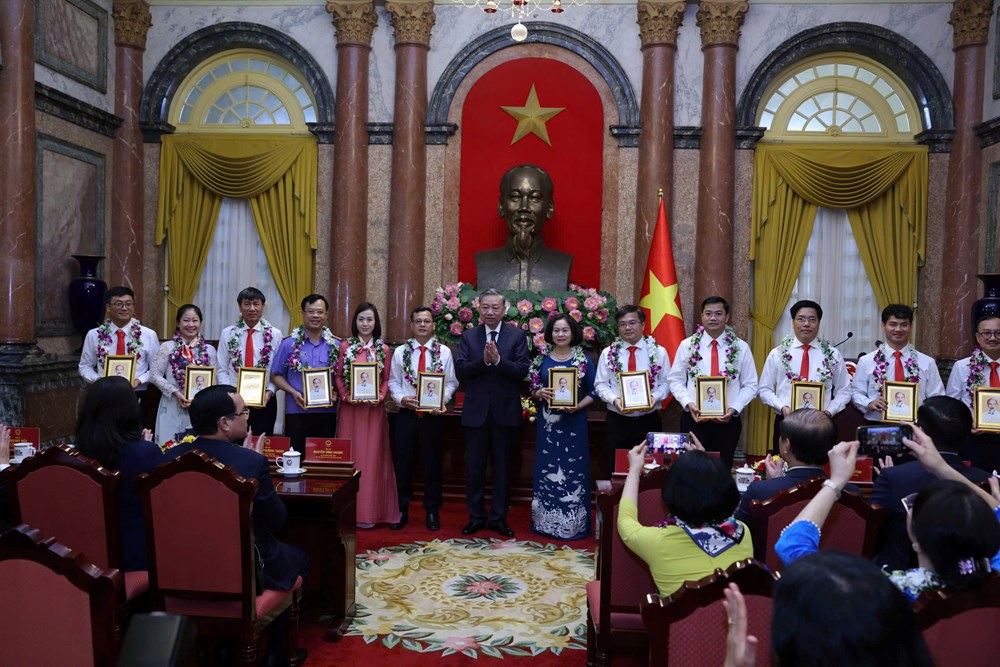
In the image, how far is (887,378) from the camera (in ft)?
17.6

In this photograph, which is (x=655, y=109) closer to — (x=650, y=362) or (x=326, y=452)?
(x=650, y=362)

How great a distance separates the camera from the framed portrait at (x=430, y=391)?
18.0 ft

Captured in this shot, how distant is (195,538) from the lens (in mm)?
2891

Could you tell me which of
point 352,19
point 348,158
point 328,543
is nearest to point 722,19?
point 352,19

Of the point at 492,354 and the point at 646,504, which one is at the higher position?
the point at 492,354

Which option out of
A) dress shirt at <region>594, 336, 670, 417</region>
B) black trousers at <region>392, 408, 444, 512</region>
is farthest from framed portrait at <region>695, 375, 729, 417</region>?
black trousers at <region>392, 408, 444, 512</region>

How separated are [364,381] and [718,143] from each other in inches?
182

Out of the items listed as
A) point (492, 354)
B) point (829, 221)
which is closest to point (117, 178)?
point (492, 354)

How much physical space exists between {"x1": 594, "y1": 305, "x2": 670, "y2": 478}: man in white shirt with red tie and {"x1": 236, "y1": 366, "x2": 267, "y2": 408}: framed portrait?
2170 mm

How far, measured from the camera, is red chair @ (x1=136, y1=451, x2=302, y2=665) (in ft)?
9.24

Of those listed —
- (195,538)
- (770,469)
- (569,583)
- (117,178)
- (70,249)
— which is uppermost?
(117,178)

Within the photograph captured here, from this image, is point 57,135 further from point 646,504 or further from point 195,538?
point 646,504

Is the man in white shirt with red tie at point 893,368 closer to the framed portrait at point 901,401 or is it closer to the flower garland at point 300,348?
the framed portrait at point 901,401

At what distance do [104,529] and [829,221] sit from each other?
768 centimetres
